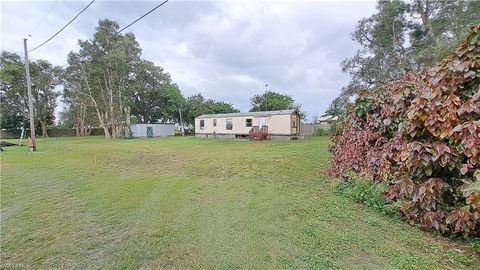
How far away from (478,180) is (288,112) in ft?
55.8

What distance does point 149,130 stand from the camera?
28.1 m

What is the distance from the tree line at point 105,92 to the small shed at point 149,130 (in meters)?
1.14

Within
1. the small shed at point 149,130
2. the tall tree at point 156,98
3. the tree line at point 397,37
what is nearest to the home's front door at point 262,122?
the tree line at point 397,37

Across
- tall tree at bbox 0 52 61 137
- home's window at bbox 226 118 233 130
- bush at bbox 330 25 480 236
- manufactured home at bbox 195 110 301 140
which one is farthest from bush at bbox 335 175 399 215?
tall tree at bbox 0 52 61 137

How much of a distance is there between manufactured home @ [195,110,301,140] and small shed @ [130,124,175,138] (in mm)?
8222

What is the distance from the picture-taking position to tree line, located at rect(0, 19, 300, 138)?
2300 cm

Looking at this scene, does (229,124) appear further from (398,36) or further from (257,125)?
(398,36)

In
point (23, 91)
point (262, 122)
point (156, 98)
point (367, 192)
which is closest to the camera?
point (367, 192)

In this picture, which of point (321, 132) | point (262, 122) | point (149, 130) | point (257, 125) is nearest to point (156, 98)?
point (149, 130)

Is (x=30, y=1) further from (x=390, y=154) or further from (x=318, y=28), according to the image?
(x=390, y=154)

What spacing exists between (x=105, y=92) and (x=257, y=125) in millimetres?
16016

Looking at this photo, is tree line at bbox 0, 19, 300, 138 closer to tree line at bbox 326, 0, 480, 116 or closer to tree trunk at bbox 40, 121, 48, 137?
tree trunk at bbox 40, 121, 48, 137

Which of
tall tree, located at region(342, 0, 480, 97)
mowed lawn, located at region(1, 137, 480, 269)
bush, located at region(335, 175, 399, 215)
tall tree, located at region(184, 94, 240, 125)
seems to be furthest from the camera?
tall tree, located at region(184, 94, 240, 125)

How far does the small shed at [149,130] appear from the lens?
89.9 feet
